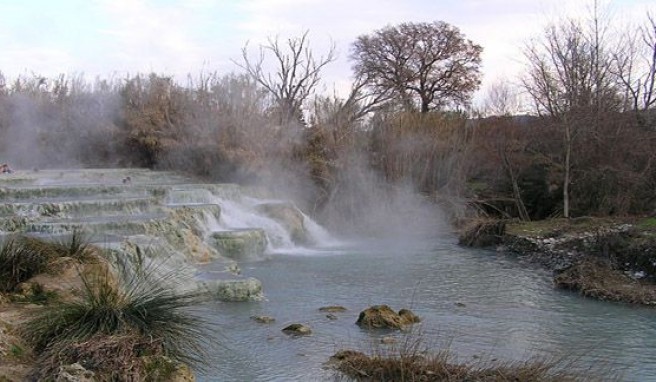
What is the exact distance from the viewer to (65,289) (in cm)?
745

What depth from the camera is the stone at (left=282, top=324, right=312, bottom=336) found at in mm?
8742

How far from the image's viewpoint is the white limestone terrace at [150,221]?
1210cm

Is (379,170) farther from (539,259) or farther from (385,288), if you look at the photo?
(385,288)

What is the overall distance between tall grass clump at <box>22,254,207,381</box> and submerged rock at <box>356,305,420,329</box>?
300 cm

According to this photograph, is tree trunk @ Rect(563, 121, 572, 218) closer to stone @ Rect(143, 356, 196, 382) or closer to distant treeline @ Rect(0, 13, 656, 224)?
distant treeline @ Rect(0, 13, 656, 224)

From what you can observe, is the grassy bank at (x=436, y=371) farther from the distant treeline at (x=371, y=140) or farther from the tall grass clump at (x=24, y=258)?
the distant treeline at (x=371, y=140)

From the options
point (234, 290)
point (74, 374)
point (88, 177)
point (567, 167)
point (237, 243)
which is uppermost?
point (567, 167)

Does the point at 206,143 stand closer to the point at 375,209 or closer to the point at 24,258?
the point at 375,209

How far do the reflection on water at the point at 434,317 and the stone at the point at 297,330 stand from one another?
0.13 metres

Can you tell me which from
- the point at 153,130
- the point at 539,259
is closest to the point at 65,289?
the point at 539,259

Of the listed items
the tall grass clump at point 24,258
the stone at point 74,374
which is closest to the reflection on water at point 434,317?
the stone at point 74,374

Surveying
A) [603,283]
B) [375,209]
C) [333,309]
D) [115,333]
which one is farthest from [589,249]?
[115,333]

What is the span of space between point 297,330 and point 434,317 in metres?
2.31

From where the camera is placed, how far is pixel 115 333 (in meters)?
5.58
